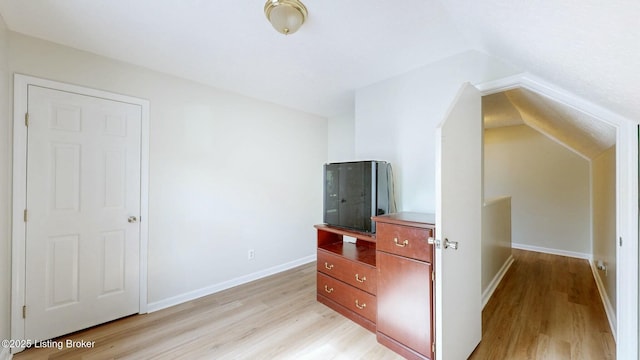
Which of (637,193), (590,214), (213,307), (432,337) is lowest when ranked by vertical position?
(213,307)

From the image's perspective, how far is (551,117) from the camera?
2.59m

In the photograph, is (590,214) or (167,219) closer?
(167,219)

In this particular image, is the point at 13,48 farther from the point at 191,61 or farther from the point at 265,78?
the point at 265,78

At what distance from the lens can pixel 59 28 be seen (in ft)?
5.83

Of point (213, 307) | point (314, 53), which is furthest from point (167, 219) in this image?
point (314, 53)

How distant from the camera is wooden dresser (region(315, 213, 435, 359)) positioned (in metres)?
1.65

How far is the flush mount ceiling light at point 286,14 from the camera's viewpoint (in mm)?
1445

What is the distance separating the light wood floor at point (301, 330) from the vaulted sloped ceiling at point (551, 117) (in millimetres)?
1615

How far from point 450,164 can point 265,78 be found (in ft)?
6.62

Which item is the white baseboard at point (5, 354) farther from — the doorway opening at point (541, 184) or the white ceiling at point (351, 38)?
the doorway opening at point (541, 184)

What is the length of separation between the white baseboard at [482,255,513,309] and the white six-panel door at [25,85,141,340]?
3.47 meters

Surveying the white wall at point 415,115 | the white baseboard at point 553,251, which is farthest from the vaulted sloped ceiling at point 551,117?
the white baseboard at point 553,251

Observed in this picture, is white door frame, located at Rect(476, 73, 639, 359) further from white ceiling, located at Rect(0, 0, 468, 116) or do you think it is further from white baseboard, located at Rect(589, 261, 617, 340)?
white ceiling, located at Rect(0, 0, 468, 116)

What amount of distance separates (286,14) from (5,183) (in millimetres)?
2307
